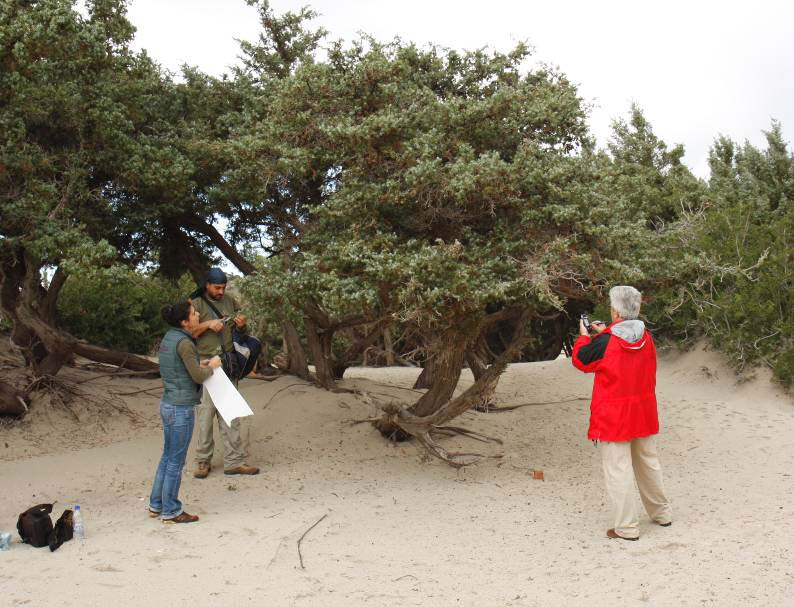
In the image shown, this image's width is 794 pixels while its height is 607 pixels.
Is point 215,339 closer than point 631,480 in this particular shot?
No

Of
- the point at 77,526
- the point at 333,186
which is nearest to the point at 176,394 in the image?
the point at 77,526

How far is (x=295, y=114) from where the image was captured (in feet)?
23.0

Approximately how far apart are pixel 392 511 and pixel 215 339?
2.15 m

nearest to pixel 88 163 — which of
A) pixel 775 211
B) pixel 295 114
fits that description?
pixel 295 114

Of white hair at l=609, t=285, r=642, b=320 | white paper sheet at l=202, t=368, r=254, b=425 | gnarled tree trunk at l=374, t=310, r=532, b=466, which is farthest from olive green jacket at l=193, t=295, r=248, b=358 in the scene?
white hair at l=609, t=285, r=642, b=320

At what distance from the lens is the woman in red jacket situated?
5.16 meters

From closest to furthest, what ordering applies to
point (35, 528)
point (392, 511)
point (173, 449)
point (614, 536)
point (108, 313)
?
point (35, 528)
point (614, 536)
point (173, 449)
point (392, 511)
point (108, 313)

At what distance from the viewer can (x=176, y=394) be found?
5.51m

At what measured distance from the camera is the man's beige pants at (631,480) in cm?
518

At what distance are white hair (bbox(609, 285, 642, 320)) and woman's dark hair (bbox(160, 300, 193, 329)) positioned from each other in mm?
3170

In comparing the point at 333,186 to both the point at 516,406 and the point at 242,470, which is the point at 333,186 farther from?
the point at 516,406

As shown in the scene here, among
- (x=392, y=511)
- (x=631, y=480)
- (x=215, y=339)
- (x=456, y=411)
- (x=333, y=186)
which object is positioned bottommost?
(x=392, y=511)

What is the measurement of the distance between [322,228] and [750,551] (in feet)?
15.1

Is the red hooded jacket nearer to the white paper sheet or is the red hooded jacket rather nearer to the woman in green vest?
the white paper sheet
